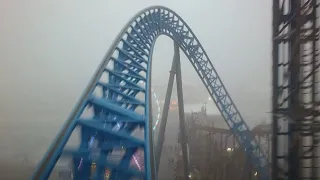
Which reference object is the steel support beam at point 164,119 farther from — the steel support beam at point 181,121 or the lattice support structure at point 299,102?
the lattice support structure at point 299,102

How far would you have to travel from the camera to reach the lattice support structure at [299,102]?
3.17 metres

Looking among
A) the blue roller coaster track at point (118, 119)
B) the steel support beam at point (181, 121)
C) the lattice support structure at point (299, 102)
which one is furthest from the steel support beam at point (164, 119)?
the lattice support structure at point (299, 102)

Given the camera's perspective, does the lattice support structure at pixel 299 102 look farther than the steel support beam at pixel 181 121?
No

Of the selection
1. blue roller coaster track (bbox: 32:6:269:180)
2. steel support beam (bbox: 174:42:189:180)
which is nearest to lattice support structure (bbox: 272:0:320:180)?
blue roller coaster track (bbox: 32:6:269:180)

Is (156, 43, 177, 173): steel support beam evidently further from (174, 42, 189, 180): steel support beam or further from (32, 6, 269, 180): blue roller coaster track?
(32, 6, 269, 180): blue roller coaster track

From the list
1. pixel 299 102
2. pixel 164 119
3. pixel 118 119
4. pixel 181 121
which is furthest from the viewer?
pixel 181 121

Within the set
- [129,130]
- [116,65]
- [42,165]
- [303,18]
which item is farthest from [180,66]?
[42,165]

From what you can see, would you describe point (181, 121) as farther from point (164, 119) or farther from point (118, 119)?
point (118, 119)

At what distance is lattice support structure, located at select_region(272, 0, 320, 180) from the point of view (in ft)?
10.4

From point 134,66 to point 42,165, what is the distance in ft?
8.98

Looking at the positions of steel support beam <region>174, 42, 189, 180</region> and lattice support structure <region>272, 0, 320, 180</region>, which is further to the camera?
steel support beam <region>174, 42, 189, 180</region>

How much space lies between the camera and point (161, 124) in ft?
22.4

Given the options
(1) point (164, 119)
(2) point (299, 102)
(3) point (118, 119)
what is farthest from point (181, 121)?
(2) point (299, 102)

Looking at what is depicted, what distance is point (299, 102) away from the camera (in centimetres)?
320
